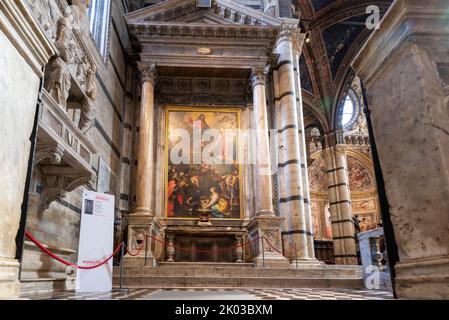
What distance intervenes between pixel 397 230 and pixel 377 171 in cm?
50

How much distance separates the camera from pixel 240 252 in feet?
30.7

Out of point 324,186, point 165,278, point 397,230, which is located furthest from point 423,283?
point 324,186

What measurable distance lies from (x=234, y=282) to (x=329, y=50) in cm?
1415

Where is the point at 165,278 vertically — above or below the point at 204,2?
below

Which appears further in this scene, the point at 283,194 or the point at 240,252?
the point at 283,194

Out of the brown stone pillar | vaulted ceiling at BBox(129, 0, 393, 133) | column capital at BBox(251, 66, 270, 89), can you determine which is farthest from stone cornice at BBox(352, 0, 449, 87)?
vaulted ceiling at BBox(129, 0, 393, 133)

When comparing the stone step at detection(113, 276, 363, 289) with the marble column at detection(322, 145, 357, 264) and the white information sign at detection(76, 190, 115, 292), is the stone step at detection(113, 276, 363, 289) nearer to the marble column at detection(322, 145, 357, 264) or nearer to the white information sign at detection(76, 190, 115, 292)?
the white information sign at detection(76, 190, 115, 292)

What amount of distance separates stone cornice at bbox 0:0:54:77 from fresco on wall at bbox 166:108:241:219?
25.1ft

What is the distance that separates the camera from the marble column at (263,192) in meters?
8.41

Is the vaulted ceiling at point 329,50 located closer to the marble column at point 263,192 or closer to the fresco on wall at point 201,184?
the marble column at point 263,192

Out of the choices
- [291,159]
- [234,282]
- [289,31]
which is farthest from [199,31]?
[234,282]

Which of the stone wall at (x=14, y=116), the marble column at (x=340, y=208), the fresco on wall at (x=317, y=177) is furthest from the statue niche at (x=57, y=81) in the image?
the fresco on wall at (x=317, y=177)

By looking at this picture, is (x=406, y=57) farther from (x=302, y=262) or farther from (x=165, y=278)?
(x=302, y=262)
